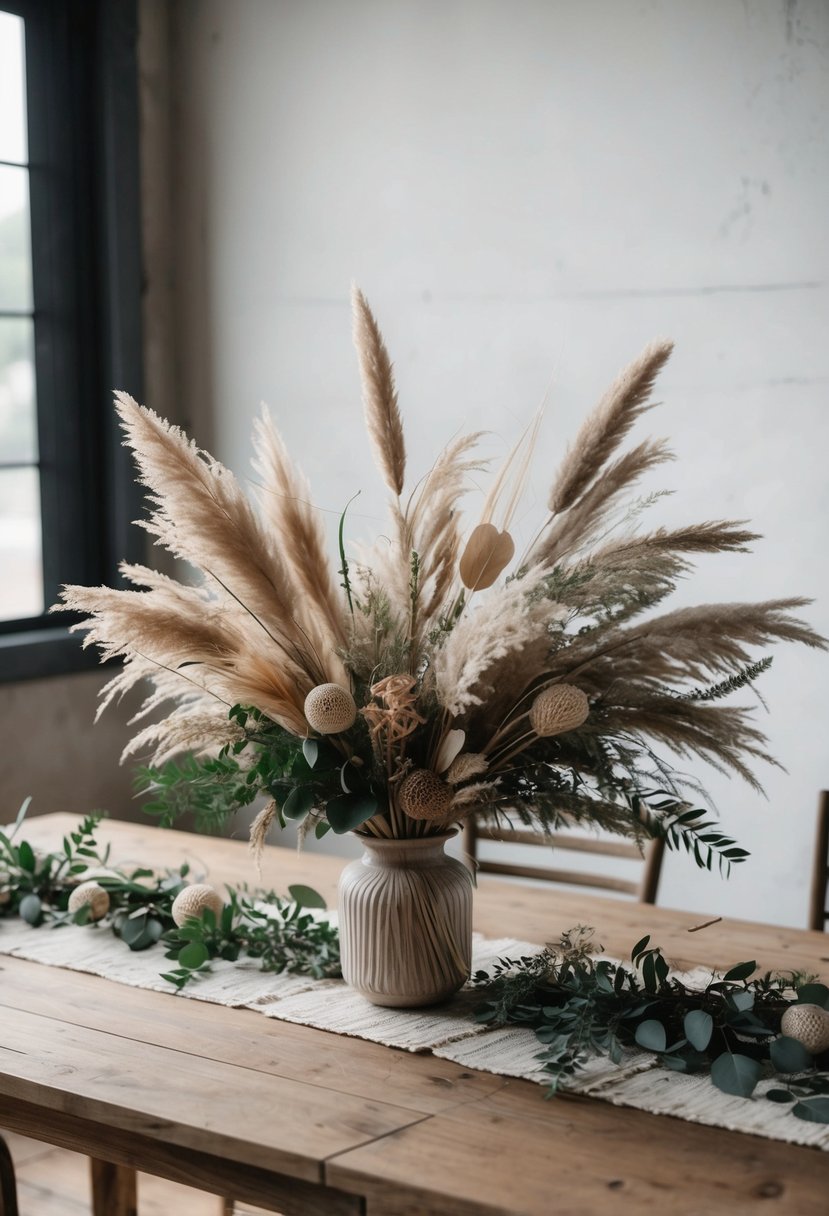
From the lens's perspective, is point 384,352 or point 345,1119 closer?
point 345,1119

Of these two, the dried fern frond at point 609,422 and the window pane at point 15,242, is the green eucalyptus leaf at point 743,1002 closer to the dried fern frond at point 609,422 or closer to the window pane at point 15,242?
the dried fern frond at point 609,422

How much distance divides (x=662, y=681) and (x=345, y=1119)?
575mm

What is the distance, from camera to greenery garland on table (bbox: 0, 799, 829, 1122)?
1.36m

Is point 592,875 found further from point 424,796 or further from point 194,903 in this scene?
point 424,796

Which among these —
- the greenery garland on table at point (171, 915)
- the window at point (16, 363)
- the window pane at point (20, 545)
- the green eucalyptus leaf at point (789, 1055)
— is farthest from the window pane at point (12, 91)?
the green eucalyptus leaf at point (789, 1055)

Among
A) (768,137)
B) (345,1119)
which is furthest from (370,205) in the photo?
(345,1119)

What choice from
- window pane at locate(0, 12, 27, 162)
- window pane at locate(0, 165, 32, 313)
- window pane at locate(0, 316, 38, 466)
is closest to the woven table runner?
window pane at locate(0, 316, 38, 466)

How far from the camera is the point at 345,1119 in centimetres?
127

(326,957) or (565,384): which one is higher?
(565,384)

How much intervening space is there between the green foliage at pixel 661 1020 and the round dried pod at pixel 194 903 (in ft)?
1.34

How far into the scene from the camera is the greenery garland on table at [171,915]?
1707 millimetres

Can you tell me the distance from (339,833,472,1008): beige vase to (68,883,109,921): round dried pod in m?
0.49

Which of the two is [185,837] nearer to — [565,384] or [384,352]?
[384,352]

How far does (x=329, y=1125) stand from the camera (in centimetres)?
126
